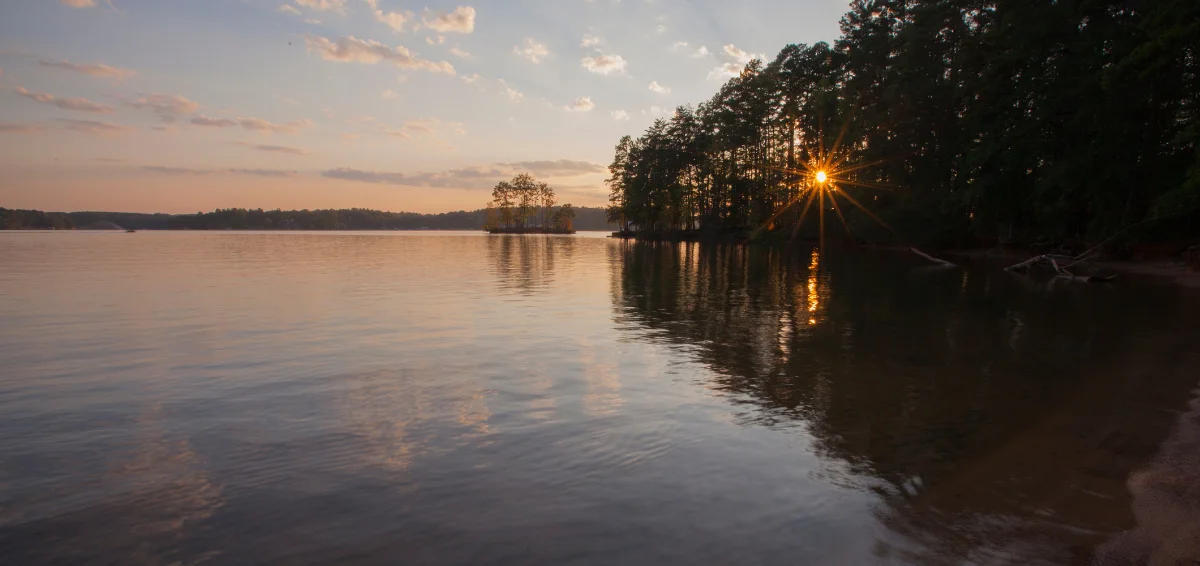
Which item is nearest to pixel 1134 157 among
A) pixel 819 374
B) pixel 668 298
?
pixel 668 298

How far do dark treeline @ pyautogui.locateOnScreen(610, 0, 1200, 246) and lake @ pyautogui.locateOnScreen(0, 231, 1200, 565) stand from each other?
25761 mm

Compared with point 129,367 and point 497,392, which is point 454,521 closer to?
point 497,392

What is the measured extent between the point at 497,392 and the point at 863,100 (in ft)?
241

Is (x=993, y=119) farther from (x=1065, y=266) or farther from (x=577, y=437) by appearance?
(x=577, y=437)

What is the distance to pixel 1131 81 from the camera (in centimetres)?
3947

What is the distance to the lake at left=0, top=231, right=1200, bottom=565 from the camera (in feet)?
20.3

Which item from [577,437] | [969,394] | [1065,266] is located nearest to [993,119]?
[1065,266]

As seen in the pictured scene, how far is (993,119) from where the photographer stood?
5084 cm

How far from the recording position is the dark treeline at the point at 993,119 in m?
38.5

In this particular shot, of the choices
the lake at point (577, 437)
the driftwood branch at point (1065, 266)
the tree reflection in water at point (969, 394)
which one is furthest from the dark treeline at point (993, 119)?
the lake at point (577, 437)

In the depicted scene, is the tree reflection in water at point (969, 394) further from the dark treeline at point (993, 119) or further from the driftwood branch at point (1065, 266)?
the dark treeline at point (993, 119)

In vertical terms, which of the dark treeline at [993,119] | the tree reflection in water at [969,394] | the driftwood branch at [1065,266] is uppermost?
the dark treeline at [993,119]

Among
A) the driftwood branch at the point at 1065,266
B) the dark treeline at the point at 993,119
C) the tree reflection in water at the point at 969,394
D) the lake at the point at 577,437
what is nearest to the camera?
the lake at the point at 577,437

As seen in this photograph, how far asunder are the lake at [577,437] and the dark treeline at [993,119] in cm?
2576
